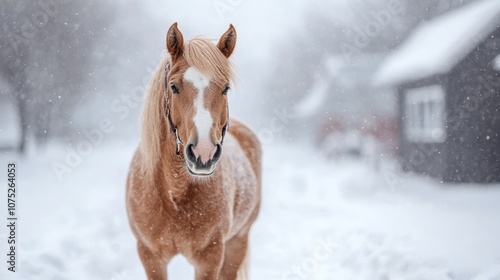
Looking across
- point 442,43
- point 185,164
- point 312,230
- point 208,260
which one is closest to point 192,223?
point 208,260

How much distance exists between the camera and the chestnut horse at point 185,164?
2.06m

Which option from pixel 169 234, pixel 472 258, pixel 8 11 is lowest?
pixel 472 258

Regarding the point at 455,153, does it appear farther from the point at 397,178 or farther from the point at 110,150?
the point at 110,150

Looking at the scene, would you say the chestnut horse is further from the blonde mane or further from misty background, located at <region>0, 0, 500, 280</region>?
misty background, located at <region>0, 0, 500, 280</region>

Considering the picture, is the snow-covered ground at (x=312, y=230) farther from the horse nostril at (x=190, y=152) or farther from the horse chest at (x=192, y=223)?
the horse nostril at (x=190, y=152)

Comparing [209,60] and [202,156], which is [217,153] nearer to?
[202,156]

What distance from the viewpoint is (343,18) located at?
72.7 ft

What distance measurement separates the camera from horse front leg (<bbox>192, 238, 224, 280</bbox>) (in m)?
2.53

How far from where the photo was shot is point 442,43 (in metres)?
9.01

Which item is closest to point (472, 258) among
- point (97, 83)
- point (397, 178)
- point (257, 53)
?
point (397, 178)

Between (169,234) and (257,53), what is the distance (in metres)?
23.3

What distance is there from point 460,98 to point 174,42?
25.0ft

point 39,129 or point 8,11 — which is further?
point 39,129

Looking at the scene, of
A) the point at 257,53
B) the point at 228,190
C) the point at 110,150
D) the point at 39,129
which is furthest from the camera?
the point at 257,53
